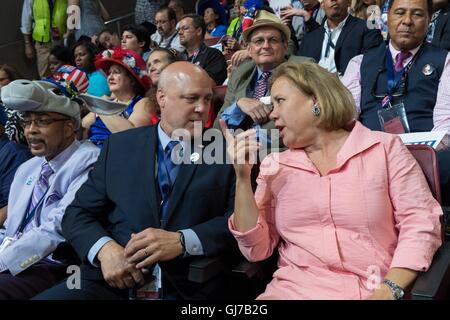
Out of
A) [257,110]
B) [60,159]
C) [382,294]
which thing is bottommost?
[382,294]

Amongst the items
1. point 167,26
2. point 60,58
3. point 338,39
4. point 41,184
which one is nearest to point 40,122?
point 41,184

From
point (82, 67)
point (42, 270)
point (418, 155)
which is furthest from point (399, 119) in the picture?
point (82, 67)

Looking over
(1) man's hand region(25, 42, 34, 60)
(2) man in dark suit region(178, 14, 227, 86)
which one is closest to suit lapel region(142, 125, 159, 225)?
(2) man in dark suit region(178, 14, 227, 86)

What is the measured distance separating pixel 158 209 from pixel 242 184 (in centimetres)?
41

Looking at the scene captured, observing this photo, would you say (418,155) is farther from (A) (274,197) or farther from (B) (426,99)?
(B) (426,99)

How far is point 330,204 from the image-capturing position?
6.28ft

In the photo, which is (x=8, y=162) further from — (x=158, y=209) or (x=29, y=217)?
(x=158, y=209)

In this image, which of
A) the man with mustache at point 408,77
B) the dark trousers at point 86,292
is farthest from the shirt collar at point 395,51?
the dark trousers at point 86,292

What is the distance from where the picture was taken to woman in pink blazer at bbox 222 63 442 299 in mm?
1847

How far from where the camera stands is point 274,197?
208cm

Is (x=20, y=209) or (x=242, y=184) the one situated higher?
(x=242, y=184)

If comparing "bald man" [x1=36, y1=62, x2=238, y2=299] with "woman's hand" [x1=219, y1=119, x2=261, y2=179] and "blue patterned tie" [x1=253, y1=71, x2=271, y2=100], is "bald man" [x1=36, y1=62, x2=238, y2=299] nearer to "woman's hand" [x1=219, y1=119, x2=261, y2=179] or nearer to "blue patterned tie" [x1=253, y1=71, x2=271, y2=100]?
"woman's hand" [x1=219, y1=119, x2=261, y2=179]

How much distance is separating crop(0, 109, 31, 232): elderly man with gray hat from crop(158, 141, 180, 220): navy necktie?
105cm

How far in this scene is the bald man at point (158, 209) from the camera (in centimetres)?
207
